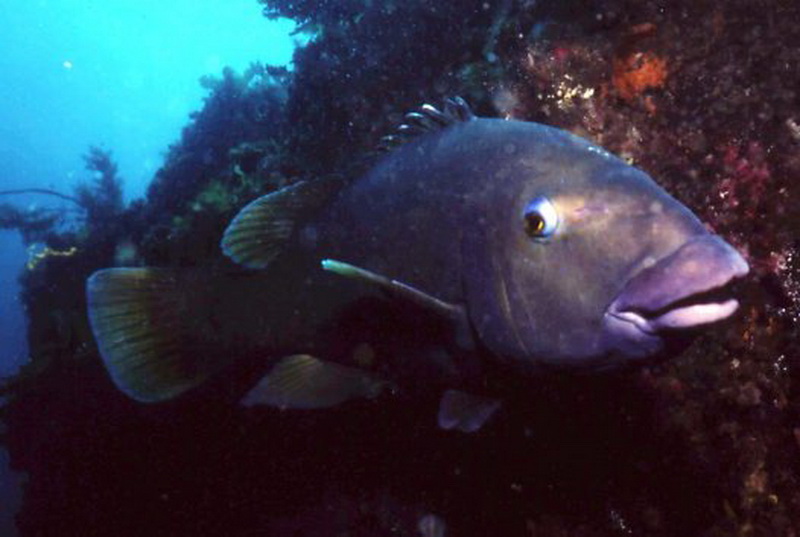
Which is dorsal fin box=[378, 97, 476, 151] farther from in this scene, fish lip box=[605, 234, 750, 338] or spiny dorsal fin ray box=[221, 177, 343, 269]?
fish lip box=[605, 234, 750, 338]

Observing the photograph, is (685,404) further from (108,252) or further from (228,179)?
(108,252)

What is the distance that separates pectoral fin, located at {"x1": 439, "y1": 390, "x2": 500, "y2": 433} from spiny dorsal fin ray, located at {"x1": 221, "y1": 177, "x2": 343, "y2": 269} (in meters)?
1.22

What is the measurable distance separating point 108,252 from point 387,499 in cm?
893

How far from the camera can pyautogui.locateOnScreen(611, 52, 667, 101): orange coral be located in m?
3.96

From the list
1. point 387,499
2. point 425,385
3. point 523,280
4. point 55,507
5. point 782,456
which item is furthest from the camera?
point 55,507

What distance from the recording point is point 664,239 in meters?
1.68

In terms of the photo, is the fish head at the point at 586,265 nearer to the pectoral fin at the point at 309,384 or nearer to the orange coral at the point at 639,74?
the pectoral fin at the point at 309,384

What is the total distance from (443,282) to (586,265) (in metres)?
0.67

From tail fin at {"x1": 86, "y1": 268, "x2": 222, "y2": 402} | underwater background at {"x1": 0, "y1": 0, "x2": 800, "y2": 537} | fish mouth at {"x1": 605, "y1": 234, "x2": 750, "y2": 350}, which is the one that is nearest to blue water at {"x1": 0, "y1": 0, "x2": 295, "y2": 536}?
underwater background at {"x1": 0, "y1": 0, "x2": 800, "y2": 537}

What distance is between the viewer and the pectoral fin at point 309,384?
9.02ft

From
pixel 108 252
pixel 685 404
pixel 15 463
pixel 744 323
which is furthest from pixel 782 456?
pixel 108 252

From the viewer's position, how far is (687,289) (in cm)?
152

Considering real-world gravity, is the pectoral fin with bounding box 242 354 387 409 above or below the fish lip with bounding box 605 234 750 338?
below

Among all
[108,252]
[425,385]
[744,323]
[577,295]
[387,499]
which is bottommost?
[387,499]
